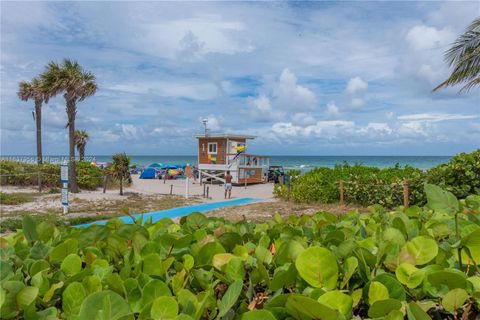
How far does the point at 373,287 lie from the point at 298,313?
0.75 feet

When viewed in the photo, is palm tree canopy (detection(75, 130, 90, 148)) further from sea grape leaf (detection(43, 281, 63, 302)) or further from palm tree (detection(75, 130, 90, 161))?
sea grape leaf (detection(43, 281, 63, 302))

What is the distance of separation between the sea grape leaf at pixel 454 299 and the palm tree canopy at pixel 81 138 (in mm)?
41854

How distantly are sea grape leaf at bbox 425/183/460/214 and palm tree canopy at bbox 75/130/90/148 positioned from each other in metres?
41.4

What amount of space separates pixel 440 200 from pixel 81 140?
41533 mm

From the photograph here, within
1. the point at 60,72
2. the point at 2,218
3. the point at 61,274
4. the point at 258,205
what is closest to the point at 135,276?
the point at 61,274

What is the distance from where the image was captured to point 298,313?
74 centimetres

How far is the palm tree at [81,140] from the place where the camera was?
130 feet

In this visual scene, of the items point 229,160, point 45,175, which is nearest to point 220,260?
point 45,175

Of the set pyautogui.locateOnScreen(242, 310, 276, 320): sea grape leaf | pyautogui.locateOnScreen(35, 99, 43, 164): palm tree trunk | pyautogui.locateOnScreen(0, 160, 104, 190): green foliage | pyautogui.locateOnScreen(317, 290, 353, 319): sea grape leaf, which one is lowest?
pyautogui.locateOnScreen(0, 160, 104, 190): green foliage

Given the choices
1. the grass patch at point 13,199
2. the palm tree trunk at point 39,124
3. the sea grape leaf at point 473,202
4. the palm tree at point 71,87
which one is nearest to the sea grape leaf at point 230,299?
the sea grape leaf at point 473,202

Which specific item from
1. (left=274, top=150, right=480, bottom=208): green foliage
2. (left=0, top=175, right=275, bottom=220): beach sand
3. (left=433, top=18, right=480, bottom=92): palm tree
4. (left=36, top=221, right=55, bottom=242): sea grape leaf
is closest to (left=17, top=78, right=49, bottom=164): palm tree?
(left=0, top=175, right=275, bottom=220): beach sand

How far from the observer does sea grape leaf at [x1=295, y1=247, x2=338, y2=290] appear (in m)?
0.89

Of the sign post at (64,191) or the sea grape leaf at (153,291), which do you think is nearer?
the sea grape leaf at (153,291)

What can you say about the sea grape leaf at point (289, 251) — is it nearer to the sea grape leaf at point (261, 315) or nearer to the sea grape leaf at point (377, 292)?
the sea grape leaf at point (377, 292)
